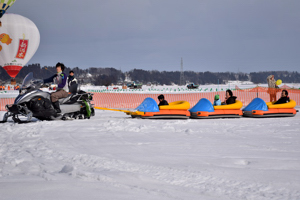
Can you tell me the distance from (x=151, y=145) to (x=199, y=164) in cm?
182

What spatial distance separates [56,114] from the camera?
11.1m

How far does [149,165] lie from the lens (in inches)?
191

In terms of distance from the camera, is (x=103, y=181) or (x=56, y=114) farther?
(x=56, y=114)

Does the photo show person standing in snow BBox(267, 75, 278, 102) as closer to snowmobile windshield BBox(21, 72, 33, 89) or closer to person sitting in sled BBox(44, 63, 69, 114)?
person sitting in sled BBox(44, 63, 69, 114)

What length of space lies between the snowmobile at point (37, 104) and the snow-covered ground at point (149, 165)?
1956 mm

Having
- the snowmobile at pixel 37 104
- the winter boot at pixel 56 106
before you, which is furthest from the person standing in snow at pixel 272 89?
the winter boot at pixel 56 106

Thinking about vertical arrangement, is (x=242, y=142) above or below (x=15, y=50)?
below

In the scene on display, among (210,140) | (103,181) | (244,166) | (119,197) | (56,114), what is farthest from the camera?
(56,114)

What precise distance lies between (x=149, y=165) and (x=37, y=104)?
6.71 meters

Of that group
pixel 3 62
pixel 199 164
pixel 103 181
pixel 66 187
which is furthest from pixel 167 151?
pixel 3 62

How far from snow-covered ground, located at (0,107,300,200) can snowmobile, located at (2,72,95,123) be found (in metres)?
1.96

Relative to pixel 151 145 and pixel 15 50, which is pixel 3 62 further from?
pixel 151 145

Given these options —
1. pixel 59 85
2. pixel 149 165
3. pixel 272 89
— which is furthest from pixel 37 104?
pixel 272 89

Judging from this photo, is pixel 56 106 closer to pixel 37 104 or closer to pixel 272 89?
pixel 37 104
